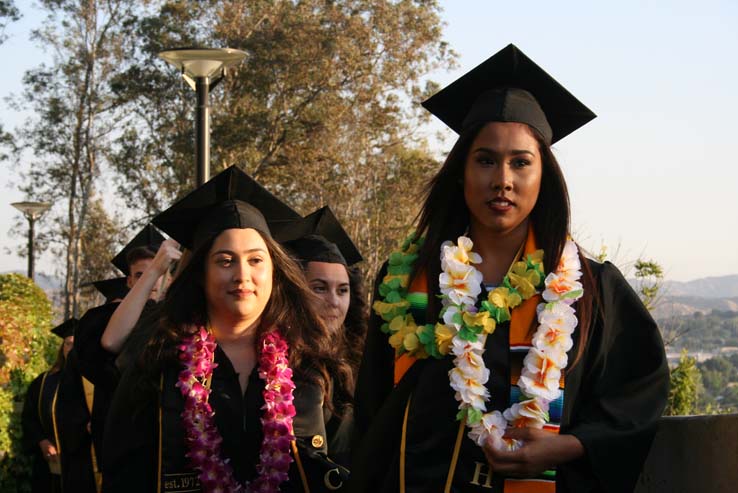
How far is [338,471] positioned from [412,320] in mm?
1213

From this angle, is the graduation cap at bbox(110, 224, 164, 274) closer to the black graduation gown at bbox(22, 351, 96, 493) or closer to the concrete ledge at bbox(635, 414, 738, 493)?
the black graduation gown at bbox(22, 351, 96, 493)

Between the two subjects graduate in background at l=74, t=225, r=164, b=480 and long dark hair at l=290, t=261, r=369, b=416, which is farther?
graduate in background at l=74, t=225, r=164, b=480

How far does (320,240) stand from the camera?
618 centimetres

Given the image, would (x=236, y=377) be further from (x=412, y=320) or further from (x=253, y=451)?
(x=412, y=320)

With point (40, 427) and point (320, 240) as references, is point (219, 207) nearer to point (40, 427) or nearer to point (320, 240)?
point (320, 240)

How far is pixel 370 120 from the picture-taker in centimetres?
3212

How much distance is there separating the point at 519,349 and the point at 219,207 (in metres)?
2.03

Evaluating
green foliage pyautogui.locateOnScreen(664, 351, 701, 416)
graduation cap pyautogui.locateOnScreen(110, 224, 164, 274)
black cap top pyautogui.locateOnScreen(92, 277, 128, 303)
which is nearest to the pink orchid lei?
black cap top pyautogui.locateOnScreen(92, 277, 128, 303)

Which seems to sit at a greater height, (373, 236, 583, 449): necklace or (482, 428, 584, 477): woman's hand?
(373, 236, 583, 449): necklace

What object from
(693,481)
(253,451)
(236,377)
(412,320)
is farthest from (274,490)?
(693,481)

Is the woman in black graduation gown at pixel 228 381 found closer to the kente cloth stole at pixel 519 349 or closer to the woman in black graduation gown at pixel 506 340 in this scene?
the woman in black graduation gown at pixel 506 340

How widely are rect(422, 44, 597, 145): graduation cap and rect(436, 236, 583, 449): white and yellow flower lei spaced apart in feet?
1.43

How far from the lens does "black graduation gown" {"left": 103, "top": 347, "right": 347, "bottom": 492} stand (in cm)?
442

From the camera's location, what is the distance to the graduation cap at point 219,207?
4895 mm
